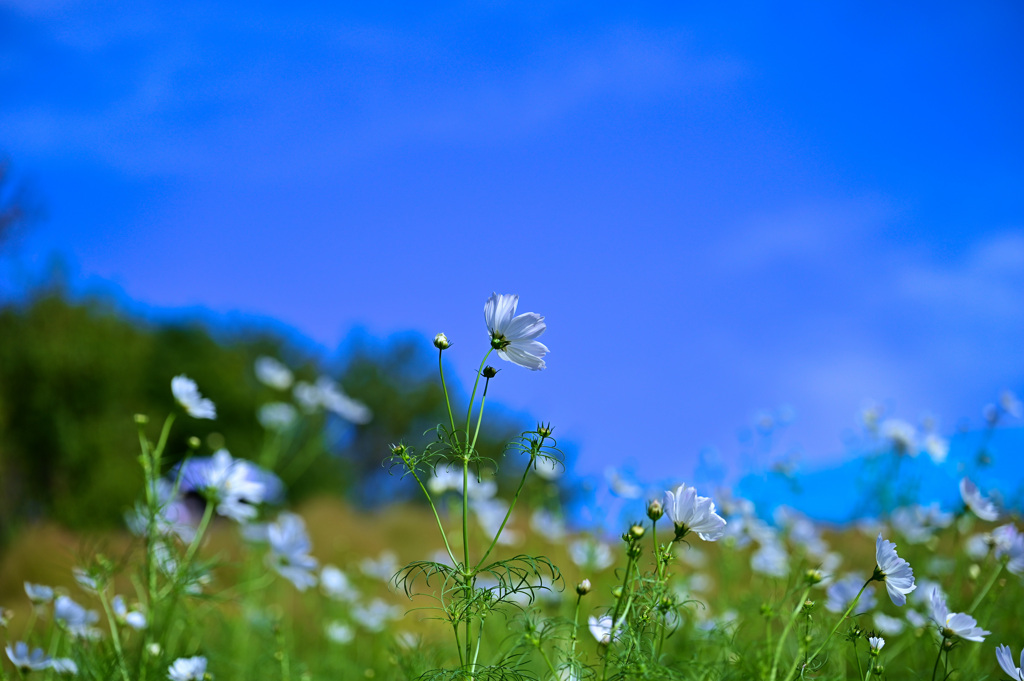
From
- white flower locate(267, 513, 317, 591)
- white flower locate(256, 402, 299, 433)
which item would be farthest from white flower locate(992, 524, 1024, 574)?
white flower locate(256, 402, 299, 433)

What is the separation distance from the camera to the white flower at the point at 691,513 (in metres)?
1.25

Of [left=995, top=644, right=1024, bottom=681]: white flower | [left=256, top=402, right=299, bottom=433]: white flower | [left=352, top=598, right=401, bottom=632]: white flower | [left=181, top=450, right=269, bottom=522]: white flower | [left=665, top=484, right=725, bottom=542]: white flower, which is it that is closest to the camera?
[left=665, top=484, right=725, bottom=542]: white flower

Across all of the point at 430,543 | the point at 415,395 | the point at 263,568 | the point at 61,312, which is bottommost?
the point at 263,568

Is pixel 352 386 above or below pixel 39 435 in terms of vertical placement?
above

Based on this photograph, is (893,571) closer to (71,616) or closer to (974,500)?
(974,500)

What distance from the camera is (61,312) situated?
1110cm

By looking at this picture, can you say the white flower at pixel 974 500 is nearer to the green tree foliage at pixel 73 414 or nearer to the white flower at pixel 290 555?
A: the white flower at pixel 290 555

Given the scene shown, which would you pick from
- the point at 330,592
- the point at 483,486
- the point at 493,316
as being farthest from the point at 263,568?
the point at 493,316

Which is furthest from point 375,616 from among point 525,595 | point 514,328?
point 514,328

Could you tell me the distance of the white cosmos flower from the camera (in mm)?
1349

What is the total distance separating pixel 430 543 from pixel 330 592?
11.8 feet

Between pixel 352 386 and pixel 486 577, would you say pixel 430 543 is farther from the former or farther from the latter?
pixel 352 386

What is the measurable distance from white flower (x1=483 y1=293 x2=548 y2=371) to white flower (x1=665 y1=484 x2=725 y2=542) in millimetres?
305

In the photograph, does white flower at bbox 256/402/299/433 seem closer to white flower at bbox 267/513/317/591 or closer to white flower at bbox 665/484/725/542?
white flower at bbox 267/513/317/591
